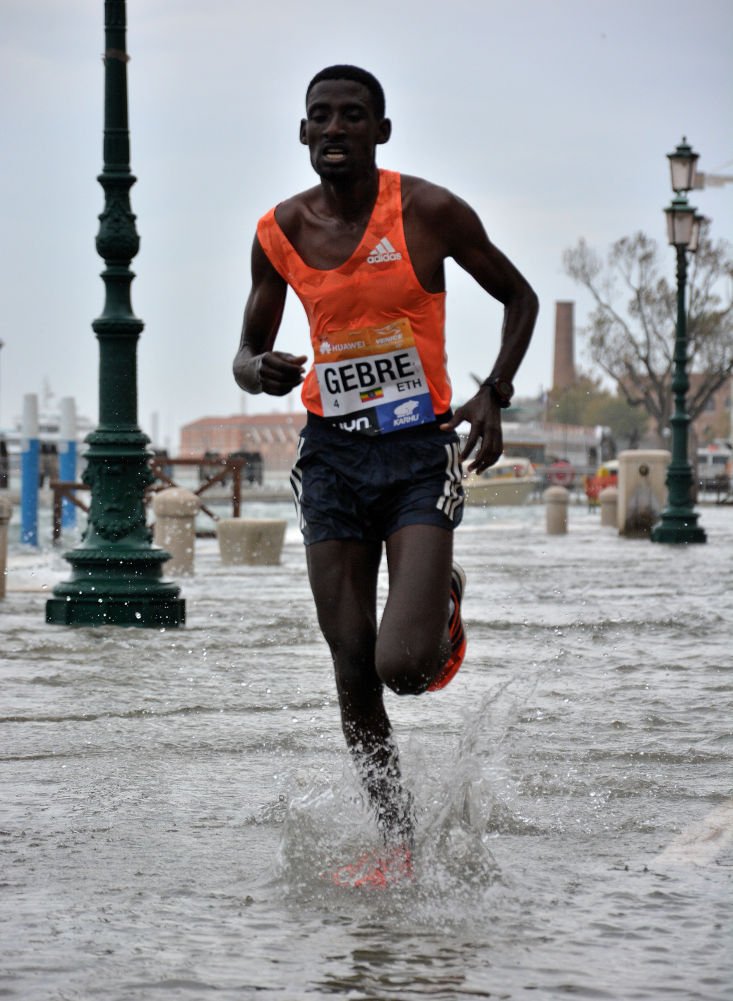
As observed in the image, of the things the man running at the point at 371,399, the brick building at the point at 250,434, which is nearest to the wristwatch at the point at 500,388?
the man running at the point at 371,399

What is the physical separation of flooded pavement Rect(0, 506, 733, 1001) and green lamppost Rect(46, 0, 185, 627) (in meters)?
1.36

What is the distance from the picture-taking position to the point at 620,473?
3241 centimetres

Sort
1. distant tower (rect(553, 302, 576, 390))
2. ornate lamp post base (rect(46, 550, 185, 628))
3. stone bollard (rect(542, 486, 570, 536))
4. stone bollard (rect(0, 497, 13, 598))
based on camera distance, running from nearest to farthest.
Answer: ornate lamp post base (rect(46, 550, 185, 628)) < stone bollard (rect(0, 497, 13, 598)) < stone bollard (rect(542, 486, 570, 536)) < distant tower (rect(553, 302, 576, 390))

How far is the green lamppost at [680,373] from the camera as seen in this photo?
28047mm

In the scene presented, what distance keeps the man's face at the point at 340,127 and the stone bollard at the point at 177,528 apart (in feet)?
47.1

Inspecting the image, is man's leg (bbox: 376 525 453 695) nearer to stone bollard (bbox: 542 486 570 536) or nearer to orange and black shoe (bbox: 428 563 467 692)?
orange and black shoe (bbox: 428 563 467 692)

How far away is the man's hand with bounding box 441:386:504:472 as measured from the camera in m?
4.91

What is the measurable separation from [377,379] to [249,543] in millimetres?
16300

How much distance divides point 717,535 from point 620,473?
1.90 m

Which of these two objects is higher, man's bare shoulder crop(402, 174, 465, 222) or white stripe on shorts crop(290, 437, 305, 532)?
man's bare shoulder crop(402, 174, 465, 222)

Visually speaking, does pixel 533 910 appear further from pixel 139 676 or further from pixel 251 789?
pixel 139 676

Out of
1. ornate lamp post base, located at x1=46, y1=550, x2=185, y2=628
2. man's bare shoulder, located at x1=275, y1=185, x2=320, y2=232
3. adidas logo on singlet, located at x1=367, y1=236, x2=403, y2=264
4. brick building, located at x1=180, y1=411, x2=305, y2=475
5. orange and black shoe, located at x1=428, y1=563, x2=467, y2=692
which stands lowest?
ornate lamp post base, located at x1=46, y1=550, x2=185, y2=628

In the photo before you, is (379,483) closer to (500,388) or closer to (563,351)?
(500,388)

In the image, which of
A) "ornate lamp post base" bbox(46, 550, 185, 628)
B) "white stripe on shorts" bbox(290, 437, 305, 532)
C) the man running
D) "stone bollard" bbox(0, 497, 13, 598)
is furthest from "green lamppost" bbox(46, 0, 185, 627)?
the man running
